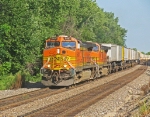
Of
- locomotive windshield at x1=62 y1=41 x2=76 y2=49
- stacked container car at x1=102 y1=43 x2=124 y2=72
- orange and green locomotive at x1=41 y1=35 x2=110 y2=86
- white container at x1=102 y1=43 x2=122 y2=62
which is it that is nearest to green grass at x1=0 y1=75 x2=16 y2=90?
orange and green locomotive at x1=41 y1=35 x2=110 y2=86

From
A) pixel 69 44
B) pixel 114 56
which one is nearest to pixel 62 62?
pixel 69 44

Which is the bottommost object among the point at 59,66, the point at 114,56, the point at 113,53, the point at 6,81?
the point at 6,81

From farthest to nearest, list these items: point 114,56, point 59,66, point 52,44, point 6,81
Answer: point 114,56, point 6,81, point 52,44, point 59,66

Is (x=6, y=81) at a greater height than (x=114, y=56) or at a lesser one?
lesser

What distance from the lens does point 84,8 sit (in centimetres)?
7556

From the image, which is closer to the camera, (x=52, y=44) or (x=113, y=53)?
(x=52, y=44)

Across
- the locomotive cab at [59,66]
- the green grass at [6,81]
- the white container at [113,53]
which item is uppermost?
the white container at [113,53]

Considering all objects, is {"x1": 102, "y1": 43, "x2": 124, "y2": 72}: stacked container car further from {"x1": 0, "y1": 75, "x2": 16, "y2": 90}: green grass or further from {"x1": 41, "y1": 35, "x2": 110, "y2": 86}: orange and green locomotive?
{"x1": 41, "y1": 35, "x2": 110, "y2": 86}: orange and green locomotive

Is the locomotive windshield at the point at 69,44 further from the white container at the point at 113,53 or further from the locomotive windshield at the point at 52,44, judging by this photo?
the white container at the point at 113,53

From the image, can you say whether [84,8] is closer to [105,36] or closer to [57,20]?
[105,36]

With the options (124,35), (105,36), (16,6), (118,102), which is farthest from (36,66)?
(124,35)

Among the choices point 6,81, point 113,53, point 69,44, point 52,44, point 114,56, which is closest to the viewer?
point 69,44

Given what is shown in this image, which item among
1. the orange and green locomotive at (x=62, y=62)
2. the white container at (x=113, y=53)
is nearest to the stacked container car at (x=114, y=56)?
the white container at (x=113, y=53)

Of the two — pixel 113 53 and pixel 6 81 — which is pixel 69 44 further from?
pixel 113 53
